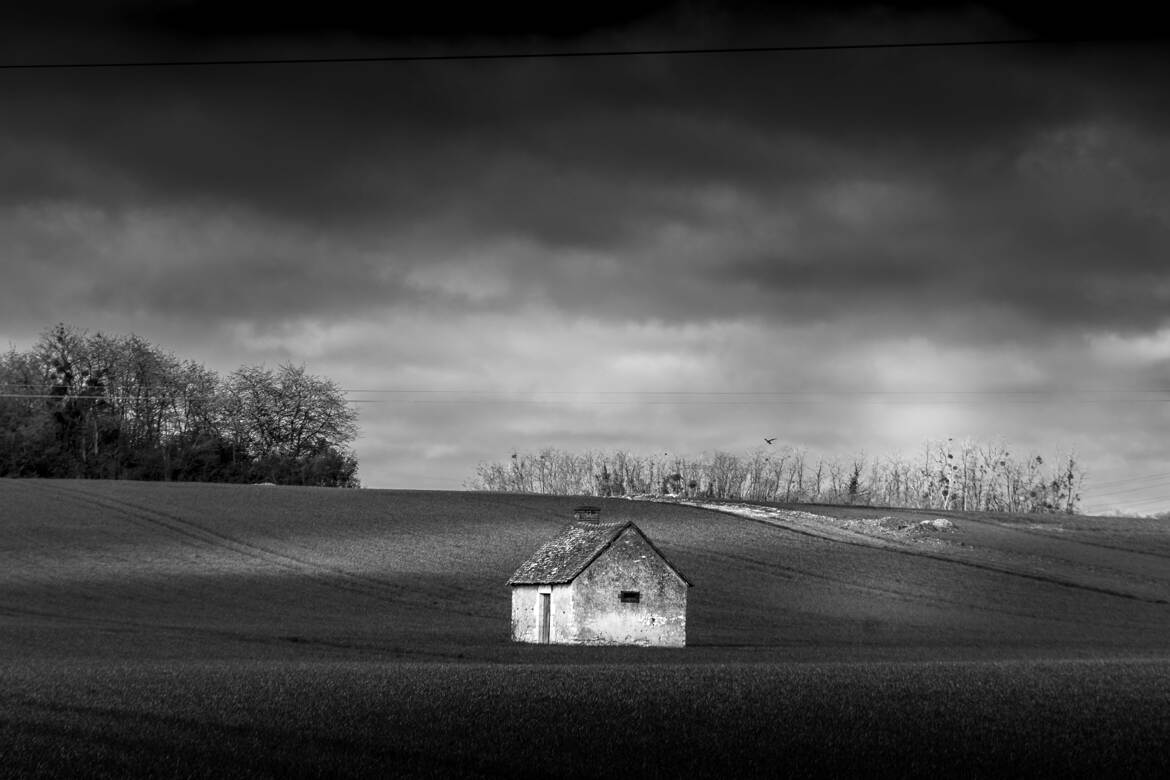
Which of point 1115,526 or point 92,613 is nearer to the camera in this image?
point 92,613

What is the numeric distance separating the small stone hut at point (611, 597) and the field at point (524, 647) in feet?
6.99

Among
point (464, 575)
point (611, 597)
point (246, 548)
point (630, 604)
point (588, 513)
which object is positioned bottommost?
point (464, 575)

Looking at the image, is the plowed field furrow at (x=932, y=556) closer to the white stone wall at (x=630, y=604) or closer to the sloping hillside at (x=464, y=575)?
the sloping hillside at (x=464, y=575)

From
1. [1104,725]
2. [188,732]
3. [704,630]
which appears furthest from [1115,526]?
[188,732]

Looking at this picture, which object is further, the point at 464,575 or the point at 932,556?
the point at 932,556

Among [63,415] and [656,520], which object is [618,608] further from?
[63,415]

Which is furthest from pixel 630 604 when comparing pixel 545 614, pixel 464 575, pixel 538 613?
pixel 464 575

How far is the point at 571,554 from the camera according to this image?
169 ft

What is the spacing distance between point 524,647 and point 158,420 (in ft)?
229

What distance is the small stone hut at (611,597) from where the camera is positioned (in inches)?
1957

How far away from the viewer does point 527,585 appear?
51844 millimetres

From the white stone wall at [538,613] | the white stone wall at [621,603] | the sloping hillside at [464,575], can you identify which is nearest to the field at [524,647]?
the sloping hillside at [464,575]

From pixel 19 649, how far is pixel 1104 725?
1178 inches

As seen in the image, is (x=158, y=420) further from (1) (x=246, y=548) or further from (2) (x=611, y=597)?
(2) (x=611, y=597)
